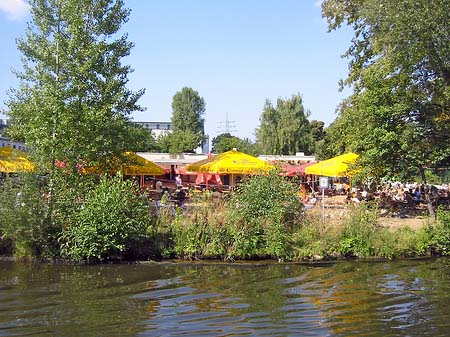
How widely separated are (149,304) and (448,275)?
7.21 m

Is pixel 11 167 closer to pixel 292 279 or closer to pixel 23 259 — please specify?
pixel 23 259

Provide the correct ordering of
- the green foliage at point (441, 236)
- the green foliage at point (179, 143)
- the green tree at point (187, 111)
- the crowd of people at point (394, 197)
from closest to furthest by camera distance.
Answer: the green foliage at point (441, 236) < the crowd of people at point (394, 197) < the green foliage at point (179, 143) < the green tree at point (187, 111)

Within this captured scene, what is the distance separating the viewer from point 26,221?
1383cm

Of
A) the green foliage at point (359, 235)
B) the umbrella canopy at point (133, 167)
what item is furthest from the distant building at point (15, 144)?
the green foliage at point (359, 235)

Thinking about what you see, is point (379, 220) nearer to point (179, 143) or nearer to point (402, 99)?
point (402, 99)

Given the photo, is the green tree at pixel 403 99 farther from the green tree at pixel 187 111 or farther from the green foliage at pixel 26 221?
the green tree at pixel 187 111

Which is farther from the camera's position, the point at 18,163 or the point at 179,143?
the point at 179,143

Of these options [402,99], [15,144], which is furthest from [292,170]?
[15,144]

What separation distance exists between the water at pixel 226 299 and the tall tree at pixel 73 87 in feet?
12.7

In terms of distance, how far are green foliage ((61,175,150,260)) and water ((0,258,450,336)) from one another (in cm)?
48

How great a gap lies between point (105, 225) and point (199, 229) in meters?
2.58

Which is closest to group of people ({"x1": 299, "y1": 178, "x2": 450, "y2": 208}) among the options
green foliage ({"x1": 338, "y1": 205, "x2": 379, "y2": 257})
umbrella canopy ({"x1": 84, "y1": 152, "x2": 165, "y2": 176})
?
green foliage ({"x1": 338, "y1": 205, "x2": 379, "y2": 257})

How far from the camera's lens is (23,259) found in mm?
14047

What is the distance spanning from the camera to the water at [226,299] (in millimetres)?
7941
